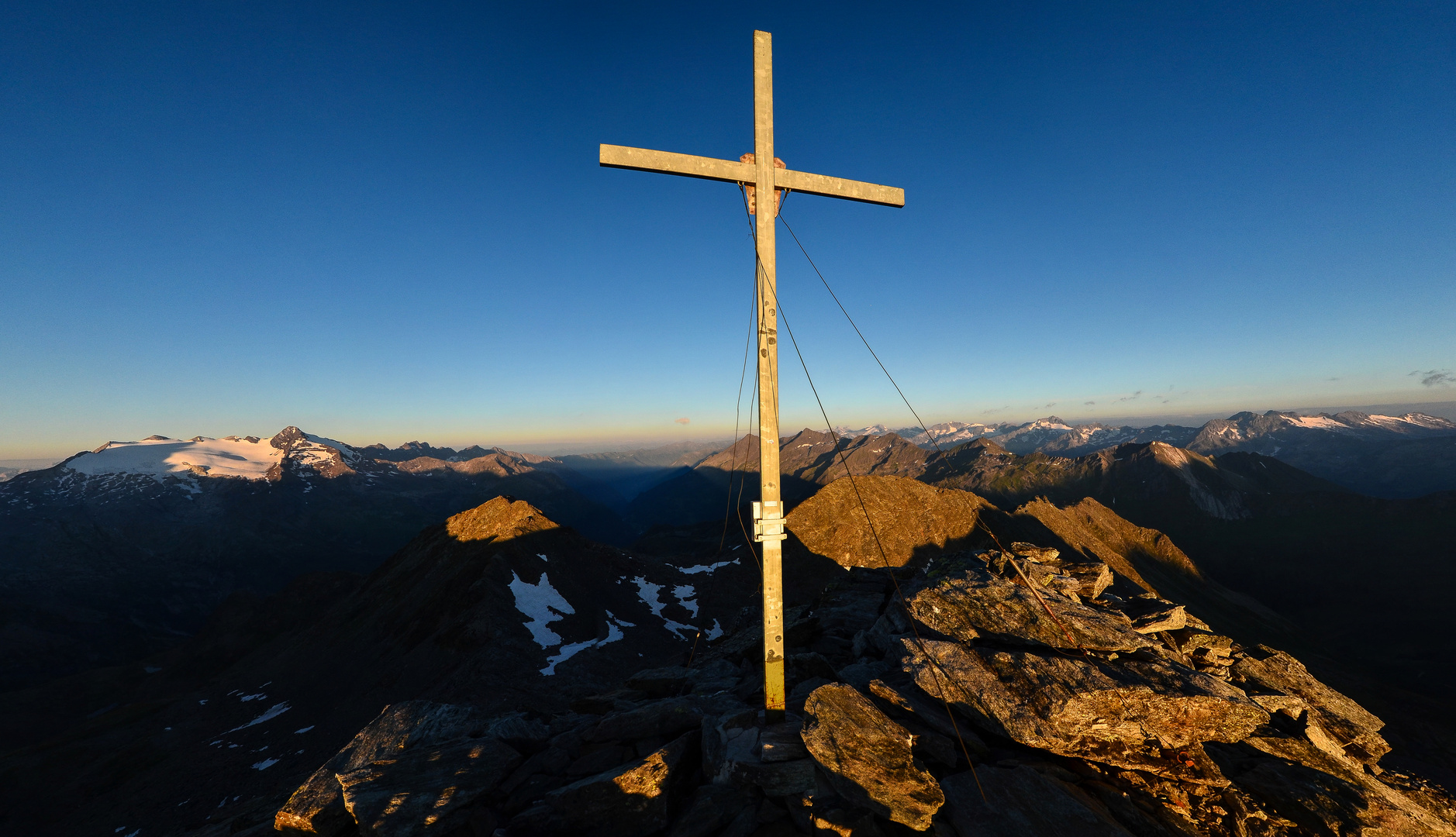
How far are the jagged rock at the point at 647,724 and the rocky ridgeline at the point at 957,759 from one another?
5cm

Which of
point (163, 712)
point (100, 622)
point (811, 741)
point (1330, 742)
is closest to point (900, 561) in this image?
point (1330, 742)

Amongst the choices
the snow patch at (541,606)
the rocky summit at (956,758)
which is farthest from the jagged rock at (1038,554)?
the snow patch at (541,606)

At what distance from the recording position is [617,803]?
9.91 m

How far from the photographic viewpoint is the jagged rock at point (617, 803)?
966cm

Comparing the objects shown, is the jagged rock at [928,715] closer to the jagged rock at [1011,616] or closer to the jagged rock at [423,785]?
the jagged rock at [1011,616]

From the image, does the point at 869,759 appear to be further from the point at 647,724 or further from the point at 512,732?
the point at 512,732

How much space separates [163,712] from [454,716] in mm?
93888

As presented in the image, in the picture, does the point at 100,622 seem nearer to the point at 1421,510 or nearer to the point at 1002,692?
the point at 1002,692

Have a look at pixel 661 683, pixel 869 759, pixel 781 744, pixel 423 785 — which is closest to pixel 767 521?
pixel 781 744

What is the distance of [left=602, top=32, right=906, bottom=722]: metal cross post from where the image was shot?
9.57 metres

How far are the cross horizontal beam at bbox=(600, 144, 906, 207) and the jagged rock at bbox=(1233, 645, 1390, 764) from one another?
16899mm

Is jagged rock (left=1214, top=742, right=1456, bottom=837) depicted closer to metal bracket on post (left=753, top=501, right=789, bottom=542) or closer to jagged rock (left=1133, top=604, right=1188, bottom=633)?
jagged rock (left=1133, top=604, right=1188, bottom=633)

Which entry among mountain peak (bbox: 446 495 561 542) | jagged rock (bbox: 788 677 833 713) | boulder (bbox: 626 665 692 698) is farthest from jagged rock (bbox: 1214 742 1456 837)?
mountain peak (bbox: 446 495 561 542)

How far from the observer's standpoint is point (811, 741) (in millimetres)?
9453
